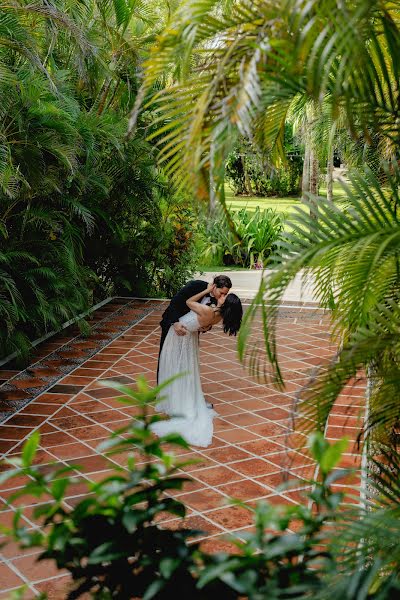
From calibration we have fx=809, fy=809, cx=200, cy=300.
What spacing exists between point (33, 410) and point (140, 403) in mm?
5076

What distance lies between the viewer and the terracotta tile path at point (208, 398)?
4902mm

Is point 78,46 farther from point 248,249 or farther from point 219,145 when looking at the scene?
point 248,249

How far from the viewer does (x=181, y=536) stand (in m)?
2.06

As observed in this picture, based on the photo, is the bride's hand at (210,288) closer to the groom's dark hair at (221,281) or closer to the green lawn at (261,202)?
the groom's dark hair at (221,281)

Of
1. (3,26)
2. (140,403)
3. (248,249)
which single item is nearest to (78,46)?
(3,26)

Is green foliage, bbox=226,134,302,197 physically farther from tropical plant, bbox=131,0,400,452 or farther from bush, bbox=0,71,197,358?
tropical plant, bbox=131,0,400,452

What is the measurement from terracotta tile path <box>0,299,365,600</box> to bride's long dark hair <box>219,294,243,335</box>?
604 mm

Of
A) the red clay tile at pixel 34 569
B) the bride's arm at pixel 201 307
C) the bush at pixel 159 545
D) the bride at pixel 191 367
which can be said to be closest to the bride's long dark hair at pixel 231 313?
the bride at pixel 191 367

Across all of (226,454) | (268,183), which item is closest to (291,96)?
(226,454)

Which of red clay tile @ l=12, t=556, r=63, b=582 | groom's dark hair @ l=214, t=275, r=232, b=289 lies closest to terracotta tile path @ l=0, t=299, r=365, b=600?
red clay tile @ l=12, t=556, r=63, b=582

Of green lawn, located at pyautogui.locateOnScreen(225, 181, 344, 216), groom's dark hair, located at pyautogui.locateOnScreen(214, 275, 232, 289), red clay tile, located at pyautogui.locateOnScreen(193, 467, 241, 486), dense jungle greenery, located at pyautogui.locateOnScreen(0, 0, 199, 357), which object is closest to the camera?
red clay tile, located at pyautogui.locateOnScreen(193, 467, 241, 486)

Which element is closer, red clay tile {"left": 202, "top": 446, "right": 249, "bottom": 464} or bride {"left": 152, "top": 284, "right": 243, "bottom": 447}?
red clay tile {"left": 202, "top": 446, "right": 249, "bottom": 464}

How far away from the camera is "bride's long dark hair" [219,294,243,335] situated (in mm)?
6316

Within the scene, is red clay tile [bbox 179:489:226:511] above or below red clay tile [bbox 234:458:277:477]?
below
